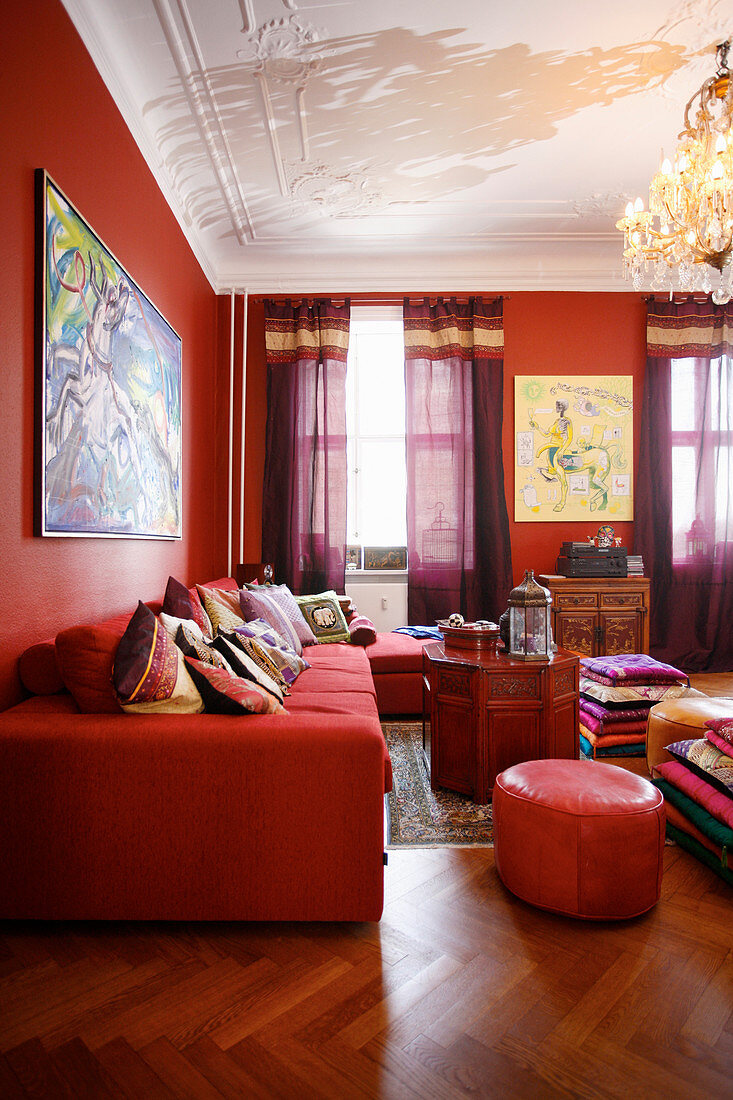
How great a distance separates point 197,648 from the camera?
2.17 metres

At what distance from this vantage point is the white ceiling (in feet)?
8.89

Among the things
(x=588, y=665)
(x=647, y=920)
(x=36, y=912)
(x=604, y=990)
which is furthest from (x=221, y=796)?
(x=588, y=665)

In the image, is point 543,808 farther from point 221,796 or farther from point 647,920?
point 221,796

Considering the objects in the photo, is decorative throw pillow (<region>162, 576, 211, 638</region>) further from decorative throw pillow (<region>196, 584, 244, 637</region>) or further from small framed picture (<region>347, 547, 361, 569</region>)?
small framed picture (<region>347, 547, 361, 569</region>)

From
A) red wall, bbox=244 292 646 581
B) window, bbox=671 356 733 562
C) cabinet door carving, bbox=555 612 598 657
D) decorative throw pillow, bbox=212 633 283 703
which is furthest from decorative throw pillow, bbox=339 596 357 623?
window, bbox=671 356 733 562

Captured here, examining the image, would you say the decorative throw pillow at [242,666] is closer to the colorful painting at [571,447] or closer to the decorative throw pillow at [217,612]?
the decorative throw pillow at [217,612]

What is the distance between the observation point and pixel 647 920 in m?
1.83

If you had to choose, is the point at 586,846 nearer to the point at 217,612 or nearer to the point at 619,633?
the point at 217,612

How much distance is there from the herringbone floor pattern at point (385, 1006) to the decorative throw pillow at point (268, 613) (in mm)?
1894

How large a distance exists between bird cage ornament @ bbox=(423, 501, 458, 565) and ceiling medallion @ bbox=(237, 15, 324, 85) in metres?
3.02

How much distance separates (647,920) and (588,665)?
195 cm

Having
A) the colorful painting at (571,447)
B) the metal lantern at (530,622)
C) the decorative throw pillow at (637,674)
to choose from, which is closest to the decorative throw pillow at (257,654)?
the metal lantern at (530,622)

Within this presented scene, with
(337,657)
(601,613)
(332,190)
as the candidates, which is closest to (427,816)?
(337,657)

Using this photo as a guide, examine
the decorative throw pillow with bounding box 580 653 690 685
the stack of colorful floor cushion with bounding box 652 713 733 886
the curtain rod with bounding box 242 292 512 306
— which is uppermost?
the curtain rod with bounding box 242 292 512 306
